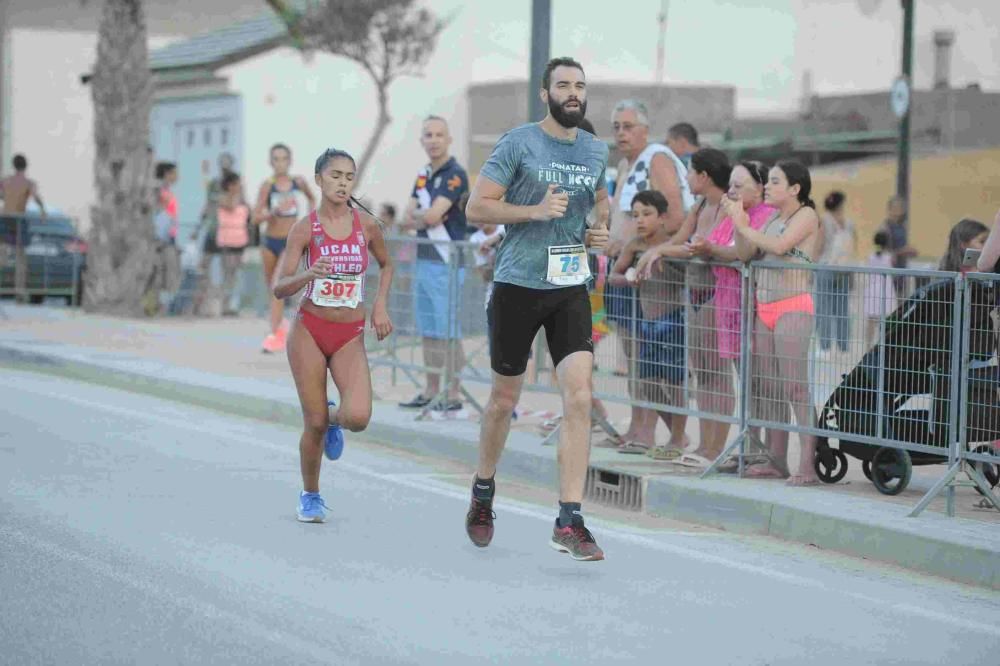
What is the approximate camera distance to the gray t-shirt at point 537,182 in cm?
824

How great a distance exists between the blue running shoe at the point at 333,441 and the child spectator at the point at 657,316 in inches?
90.2

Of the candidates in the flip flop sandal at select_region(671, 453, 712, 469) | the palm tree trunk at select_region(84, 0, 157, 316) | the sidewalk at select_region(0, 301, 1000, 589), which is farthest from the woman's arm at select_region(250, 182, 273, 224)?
the flip flop sandal at select_region(671, 453, 712, 469)

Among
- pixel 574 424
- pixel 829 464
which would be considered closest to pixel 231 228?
pixel 829 464

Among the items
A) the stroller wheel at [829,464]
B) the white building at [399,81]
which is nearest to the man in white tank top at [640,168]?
the stroller wheel at [829,464]

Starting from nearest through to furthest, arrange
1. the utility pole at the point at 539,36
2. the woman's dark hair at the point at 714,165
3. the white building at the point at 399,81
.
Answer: the woman's dark hair at the point at 714,165 < the utility pole at the point at 539,36 < the white building at the point at 399,81

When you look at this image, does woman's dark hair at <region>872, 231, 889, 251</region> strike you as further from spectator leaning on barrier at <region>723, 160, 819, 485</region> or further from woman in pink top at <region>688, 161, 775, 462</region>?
spectator leaning on barrier at <region>723, 160, 819, 485</region>

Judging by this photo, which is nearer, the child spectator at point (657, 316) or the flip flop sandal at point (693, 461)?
the flip flop sandal at point (693, 461)

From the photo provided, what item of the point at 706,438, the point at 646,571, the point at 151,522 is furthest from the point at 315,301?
the point at 706,438

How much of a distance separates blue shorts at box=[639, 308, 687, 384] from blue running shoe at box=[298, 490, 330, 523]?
2601mm

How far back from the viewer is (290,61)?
3712 centimetres

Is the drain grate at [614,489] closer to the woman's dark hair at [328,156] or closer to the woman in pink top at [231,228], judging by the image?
the woman's dark hair at [328,156]

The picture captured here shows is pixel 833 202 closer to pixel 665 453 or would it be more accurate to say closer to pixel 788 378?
pixel 665 453

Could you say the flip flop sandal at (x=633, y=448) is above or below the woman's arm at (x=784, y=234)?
below

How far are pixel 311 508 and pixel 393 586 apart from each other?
159 cm
